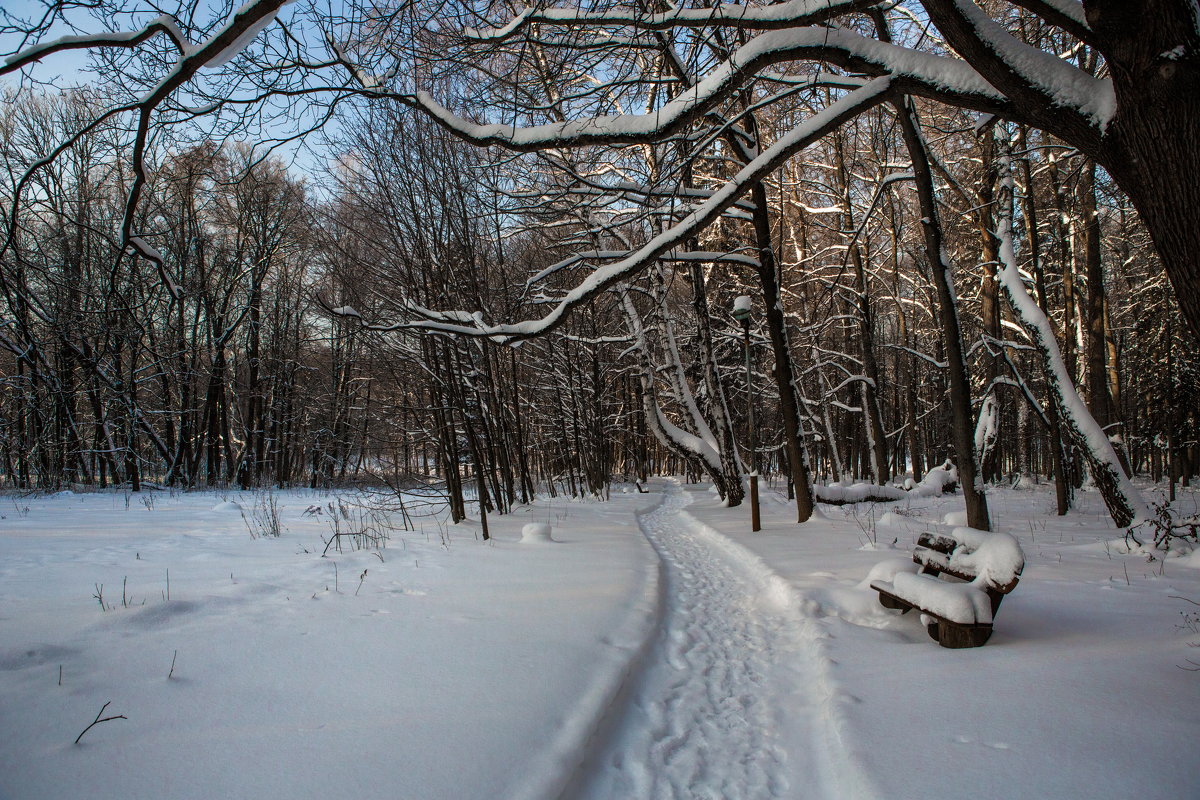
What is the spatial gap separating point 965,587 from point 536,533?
510 cm

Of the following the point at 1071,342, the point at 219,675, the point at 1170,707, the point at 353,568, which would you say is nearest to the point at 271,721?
the point at 219,675

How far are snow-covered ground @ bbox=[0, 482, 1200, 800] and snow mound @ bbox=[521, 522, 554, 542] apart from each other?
1.75 metres

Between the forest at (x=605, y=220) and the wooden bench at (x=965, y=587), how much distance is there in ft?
5.97

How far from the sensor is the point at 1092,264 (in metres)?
12.5

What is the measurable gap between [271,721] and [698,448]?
43.0 feet

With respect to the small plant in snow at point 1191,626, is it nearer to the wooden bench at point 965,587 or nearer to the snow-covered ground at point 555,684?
the snow-covered ground at point 555,684

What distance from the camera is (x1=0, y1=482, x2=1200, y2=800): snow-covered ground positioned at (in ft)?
7.12

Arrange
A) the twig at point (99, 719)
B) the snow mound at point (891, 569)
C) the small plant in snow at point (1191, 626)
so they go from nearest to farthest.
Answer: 1. the twig at point (99, 719)
2. the small plant in snow at point (1191, 626)
3. the snow mound at point (891, 569)

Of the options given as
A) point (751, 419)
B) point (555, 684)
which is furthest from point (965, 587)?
point (751, 419)

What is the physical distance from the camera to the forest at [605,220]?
3064 millimetres

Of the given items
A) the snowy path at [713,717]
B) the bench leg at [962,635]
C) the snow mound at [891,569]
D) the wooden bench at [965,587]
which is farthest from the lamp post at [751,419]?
the bench leg at [962,635]

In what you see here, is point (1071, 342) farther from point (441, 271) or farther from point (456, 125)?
point (456, 125)

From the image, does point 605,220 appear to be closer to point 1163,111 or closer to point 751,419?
point 751,419

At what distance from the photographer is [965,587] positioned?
11.7 ft
